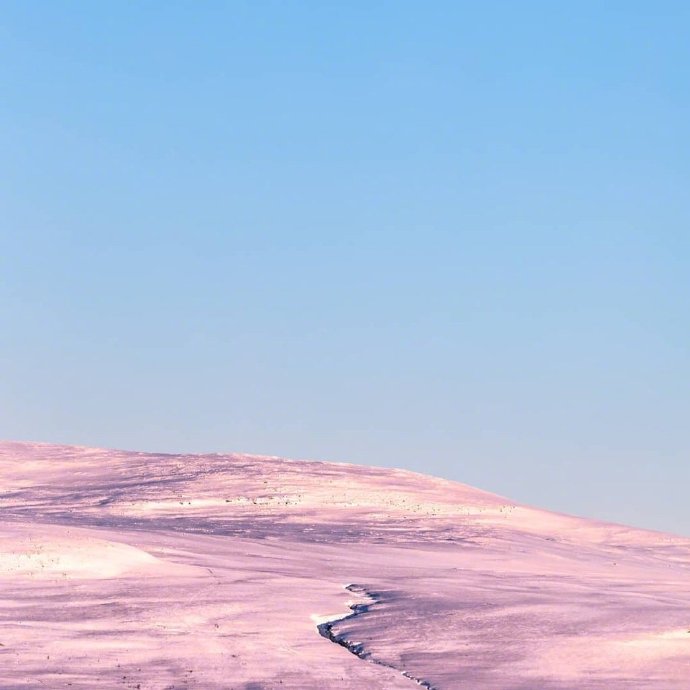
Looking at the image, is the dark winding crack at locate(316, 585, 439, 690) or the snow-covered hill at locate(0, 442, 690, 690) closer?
the dark winding crack at locate(316, 585, 439, 690)

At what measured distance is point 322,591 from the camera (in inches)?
1588

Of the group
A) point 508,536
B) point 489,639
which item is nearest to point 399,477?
point 508,536

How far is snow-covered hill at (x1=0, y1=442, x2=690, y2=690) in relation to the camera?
92.9 feet

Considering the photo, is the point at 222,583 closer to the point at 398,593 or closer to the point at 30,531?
the point at 398,593

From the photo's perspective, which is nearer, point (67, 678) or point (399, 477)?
point (67, 678)

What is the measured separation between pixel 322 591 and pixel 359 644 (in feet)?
29.3

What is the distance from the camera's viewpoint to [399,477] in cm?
8044

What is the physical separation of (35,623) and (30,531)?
46.3 ft

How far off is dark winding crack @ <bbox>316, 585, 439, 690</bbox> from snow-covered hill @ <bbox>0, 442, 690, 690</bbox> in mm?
95

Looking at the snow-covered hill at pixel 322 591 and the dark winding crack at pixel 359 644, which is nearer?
the dark winding crack at pixel 359 644

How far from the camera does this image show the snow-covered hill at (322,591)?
2831 cm

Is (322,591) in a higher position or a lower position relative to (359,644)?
higher

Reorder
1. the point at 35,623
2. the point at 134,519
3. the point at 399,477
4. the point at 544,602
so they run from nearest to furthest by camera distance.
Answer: the point at 35,623
the point at 544,602
the point at 134,519
the point at 399,477

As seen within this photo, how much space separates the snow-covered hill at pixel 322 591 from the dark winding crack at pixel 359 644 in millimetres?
95
